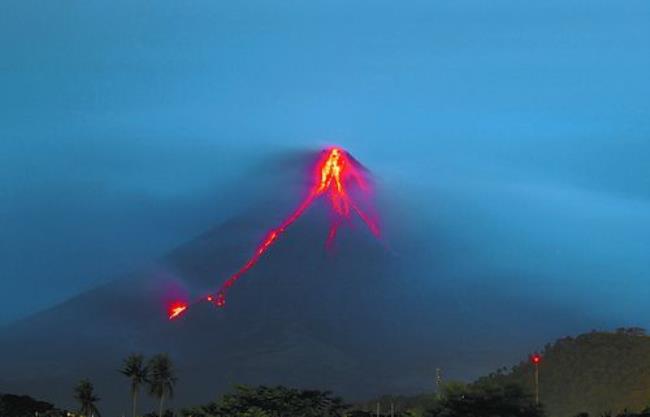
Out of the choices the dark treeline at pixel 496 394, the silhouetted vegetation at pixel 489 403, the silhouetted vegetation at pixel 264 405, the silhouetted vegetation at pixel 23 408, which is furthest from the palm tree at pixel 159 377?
the silhouetted vegetation at pixel 489 403

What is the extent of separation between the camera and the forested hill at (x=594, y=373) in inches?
5108

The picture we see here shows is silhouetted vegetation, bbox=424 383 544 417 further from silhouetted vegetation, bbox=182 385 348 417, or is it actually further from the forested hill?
the forested hill

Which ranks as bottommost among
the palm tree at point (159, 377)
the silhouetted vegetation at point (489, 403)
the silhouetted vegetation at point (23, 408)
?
the silhouetted vegetation at point (489, 403)

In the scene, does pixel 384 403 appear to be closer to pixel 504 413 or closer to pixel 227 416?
pixel 227 416

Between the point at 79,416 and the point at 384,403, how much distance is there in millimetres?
66380

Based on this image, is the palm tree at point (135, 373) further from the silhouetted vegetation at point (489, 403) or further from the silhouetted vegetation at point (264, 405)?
the silhouetted vegetation at point (489, 403)

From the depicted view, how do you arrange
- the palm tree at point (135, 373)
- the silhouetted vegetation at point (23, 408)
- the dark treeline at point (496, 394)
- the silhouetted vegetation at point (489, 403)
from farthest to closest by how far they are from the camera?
the silhouetted vegetation at point (23, 408), the palm tree at point (135, 373), the dark treeline at point (496, 394), the silhouetted vegetation at point (489, 403)

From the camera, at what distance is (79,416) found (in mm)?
118500

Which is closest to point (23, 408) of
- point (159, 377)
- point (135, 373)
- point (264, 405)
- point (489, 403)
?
point (135, 373)

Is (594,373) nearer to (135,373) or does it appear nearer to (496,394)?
(135,373)

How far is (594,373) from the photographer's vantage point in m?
142

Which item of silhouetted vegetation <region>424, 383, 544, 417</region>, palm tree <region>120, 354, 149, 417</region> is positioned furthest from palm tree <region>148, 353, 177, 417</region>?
silhouetted vegetation <region>424, 383, 544, 417</region>

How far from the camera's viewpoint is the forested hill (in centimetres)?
12975

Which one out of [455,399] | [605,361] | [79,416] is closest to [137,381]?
[79,416]
